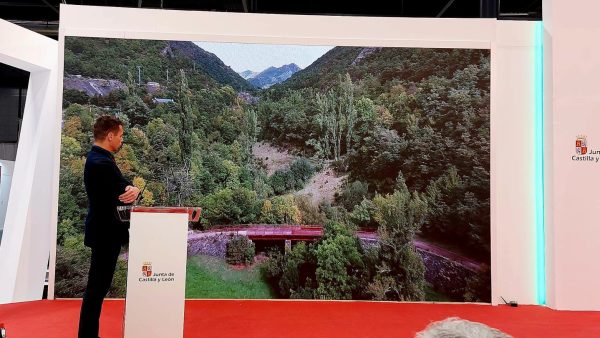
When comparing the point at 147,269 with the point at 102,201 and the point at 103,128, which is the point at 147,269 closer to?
the point at 102,201

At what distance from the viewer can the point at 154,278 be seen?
2793mm

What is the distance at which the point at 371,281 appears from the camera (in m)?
4.97

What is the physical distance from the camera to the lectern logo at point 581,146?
4723 mm

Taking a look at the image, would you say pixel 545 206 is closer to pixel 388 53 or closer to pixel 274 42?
pixel 388 53

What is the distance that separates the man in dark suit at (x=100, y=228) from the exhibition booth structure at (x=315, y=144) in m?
2.02

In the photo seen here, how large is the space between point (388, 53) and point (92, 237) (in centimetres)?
353

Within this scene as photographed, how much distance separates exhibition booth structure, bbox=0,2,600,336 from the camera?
4.87 m

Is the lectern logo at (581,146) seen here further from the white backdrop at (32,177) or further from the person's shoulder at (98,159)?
the white backdrop at (32,177)

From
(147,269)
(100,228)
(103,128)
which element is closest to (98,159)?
(103,128)

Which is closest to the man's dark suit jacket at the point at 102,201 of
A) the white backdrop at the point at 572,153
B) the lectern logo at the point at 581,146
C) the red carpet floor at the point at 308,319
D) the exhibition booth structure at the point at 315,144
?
the red carpet floor at the point at 308,319

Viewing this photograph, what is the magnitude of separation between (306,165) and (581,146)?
2718 mm

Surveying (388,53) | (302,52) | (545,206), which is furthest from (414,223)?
(302,52)

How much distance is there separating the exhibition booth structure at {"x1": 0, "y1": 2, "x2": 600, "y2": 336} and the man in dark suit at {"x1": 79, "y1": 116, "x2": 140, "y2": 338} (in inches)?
79.7

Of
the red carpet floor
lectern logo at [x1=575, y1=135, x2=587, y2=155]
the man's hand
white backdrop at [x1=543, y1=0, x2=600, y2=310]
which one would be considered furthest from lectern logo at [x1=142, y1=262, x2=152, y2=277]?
lectern logo at [x1=575, y1=135, x2=587, y2=155]
